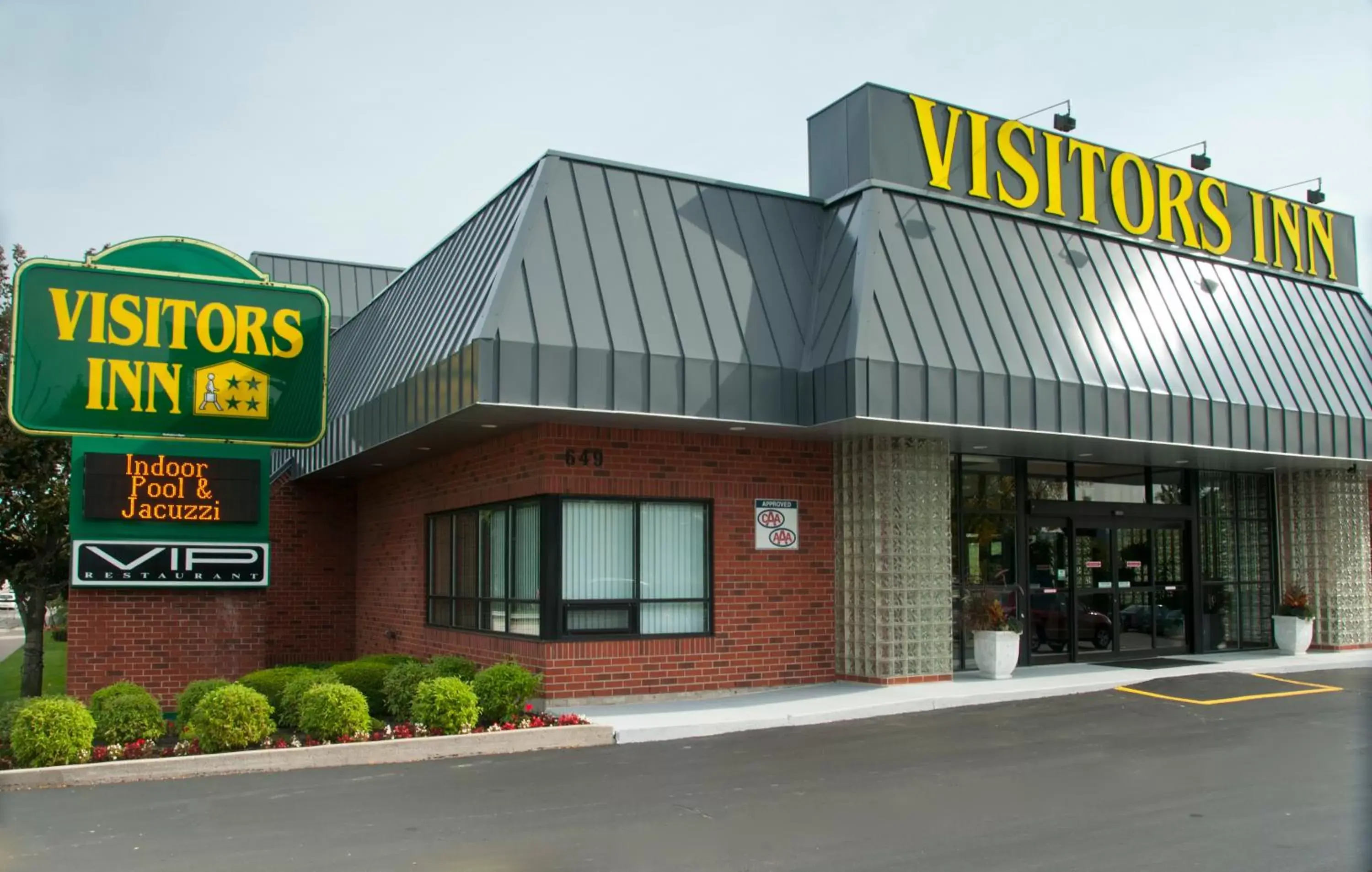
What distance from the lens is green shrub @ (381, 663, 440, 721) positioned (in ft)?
43.3

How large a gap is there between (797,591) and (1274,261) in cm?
1088

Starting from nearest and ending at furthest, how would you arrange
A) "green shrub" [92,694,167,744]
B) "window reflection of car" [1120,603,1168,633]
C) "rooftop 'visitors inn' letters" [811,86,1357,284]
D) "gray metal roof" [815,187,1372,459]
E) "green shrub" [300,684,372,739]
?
"green shrub" [92,694,167,744]
"green shrub" [300,684,372,739]
"gray metal roof" [815,187,1372,459]
"rooftop 'visitors inn' letters" [811,86,1357,284]
"window reflection of car" [1120,603,1168,633]

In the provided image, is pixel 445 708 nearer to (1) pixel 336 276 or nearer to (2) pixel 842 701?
(2) pixel 842 701

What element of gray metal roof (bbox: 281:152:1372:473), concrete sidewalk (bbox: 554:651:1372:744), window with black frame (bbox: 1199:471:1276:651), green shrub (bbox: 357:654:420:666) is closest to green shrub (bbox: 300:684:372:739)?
concrete sidewalk (bbox: 554:651:1372:744)

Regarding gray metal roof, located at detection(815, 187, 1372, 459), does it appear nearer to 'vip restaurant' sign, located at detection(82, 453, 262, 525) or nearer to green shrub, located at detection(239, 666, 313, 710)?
green shrub, located at detection(239, 666, 313, 710)

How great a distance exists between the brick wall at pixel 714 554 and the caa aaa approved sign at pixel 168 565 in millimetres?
2889

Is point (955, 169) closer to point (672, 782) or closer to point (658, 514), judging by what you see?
point (658, 514)

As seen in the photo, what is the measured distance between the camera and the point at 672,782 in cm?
1016

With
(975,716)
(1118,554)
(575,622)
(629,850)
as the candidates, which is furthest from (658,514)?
(1118,554)

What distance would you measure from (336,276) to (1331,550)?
74.2 ft

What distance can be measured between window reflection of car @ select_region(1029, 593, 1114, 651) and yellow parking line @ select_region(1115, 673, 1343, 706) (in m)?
2.21

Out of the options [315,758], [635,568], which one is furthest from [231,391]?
[315,758]

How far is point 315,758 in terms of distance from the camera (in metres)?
11.1

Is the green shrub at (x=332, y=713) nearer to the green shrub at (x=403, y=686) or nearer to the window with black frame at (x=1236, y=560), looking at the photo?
the green shrub at (x=403, y=686)
